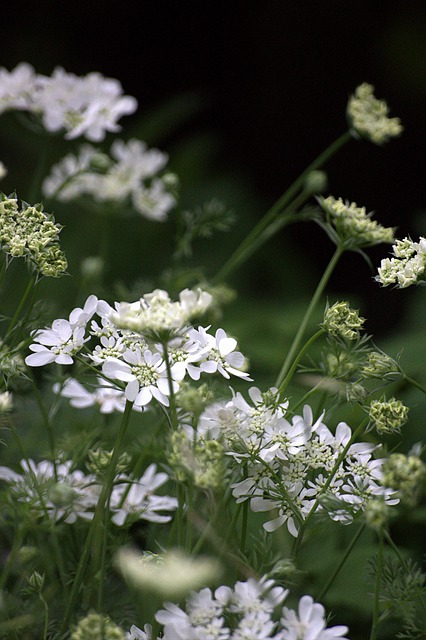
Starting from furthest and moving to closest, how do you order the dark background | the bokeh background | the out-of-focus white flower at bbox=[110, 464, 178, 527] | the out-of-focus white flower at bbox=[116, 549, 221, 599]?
the dark background → the bokeh background → the out-of-focus white flower at bbox=[110, 464, 178, 527] → the out-of-focus white flower at bbox=[116, 549, 221, 599]

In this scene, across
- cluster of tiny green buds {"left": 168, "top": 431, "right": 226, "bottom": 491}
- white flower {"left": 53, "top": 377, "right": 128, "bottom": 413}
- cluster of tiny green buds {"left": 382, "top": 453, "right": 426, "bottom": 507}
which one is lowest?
white flower {"left": 53, "top": 377, "right": 128, "bottom": 413}

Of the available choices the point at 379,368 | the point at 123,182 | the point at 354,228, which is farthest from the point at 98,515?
the point at 123,182

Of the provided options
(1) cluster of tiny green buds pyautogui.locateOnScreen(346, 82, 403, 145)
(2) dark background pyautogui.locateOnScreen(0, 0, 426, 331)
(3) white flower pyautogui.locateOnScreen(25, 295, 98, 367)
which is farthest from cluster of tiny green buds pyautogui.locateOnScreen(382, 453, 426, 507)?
(2) dark background pyautogui.locateOnScreen(0, 0, 426, 331)

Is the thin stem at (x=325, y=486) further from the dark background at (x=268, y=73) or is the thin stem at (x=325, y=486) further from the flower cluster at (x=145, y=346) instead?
the dark background at (x=268, y=73)

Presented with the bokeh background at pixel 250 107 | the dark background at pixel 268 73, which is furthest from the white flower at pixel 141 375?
the dark background at pixel 268 73

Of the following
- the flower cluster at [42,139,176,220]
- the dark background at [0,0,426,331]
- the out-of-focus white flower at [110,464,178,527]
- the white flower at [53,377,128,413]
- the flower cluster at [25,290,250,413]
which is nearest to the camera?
the flower cluster at [25,290,250,413]

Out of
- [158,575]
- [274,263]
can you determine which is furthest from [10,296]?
[158,575]

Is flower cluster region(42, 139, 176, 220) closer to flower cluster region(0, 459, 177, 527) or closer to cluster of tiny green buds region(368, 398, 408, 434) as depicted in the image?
flower cluster region(0, 459, 177, 527)
